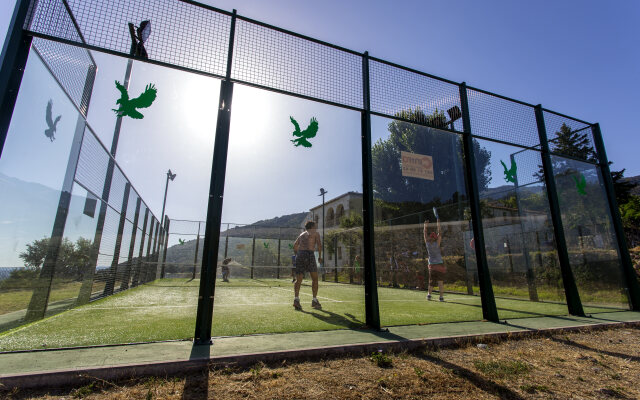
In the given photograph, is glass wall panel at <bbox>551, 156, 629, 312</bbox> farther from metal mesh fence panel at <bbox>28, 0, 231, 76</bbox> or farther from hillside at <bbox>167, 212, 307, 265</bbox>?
hillside at <bbox>167, 212, 307, 265</bbox>

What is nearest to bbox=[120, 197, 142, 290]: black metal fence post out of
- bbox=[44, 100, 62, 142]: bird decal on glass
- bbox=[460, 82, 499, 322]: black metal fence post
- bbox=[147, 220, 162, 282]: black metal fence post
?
bbox=[147, 220, 162, 282]: black metal fence post

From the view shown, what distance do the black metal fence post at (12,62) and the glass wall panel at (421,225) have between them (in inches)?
141

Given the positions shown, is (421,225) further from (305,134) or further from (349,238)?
(305,134)

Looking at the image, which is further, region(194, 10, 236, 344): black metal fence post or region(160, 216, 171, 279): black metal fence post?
region(160, 216, 171, 279): black metal fence post

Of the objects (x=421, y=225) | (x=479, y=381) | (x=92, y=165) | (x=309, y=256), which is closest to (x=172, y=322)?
(x=309, y=256)

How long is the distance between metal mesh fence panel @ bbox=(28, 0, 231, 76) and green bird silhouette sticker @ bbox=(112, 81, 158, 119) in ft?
1.29

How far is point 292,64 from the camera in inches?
141

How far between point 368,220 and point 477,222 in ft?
5.68

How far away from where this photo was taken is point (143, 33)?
2.94 meters

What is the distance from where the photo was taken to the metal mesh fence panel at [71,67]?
9.42 ft

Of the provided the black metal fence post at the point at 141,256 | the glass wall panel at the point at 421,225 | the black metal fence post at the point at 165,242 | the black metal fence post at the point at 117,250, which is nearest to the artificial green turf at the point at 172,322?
the glass wall panel at the point at 421,225

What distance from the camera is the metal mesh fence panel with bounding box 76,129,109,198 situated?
406 centimetres

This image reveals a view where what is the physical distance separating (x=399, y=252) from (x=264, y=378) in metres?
9.95

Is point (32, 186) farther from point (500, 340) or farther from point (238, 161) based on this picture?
point (500, 340)
